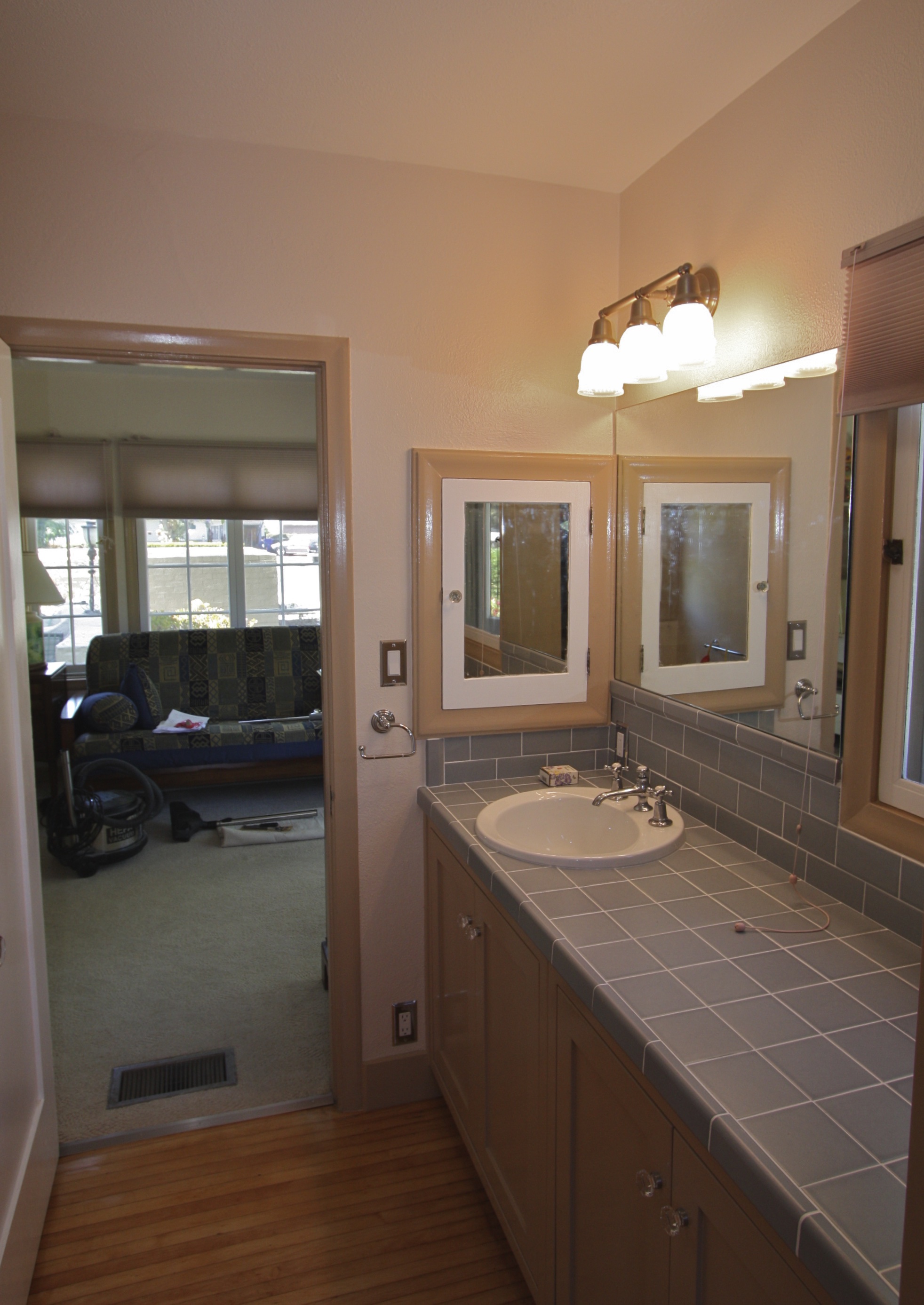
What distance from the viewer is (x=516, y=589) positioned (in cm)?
234

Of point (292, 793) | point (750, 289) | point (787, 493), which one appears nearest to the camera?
point (787, 493)

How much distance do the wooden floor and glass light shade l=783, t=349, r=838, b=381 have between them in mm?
1993

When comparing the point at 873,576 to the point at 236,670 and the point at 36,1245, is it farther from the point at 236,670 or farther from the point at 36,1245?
the point at 236,670

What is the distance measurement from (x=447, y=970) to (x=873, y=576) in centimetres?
145

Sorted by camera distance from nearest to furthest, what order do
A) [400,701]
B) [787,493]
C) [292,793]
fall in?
[787,493] → [400,701] → [292,793]

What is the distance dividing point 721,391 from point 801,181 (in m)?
0.43

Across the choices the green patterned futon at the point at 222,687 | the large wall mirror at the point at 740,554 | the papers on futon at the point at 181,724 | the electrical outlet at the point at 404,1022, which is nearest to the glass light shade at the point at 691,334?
the large wall mirror at the point at 740,554

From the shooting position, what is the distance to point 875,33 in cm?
144

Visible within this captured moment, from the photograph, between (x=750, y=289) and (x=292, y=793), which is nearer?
(x=750, y=289)

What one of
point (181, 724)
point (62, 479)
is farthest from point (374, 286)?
point (62, 479)

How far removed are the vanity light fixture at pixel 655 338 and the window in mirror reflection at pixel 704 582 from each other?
0.34 m

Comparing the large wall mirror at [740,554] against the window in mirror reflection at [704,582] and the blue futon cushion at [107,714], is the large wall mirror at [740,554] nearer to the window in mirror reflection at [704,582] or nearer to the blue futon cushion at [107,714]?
the window in mirror reflection at [704,582]

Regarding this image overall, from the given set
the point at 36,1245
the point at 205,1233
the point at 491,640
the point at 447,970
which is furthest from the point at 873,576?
the point at 36,1245

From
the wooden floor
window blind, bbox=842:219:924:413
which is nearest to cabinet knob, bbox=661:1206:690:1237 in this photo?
the wooden floor
